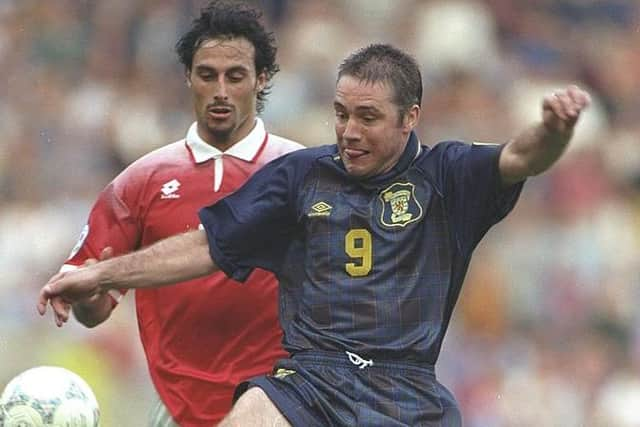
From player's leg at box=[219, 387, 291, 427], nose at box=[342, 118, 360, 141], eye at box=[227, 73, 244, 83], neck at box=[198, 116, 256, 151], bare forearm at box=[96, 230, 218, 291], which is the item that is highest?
nose at box=[342, 118, 360, 141]

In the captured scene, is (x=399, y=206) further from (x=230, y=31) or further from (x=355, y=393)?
(x=230, y=31)

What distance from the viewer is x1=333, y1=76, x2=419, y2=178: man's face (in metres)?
6.63

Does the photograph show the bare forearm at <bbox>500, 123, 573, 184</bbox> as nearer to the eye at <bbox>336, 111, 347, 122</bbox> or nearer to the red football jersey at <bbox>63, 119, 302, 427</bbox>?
the eye at <bbox>336, 111, 347, 122</bbox>

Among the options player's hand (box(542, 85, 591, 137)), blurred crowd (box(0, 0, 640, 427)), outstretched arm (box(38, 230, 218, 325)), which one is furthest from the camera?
blurred crowd (box(0, 0, 640, 427))

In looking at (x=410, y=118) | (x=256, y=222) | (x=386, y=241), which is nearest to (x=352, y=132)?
(x=410, y=118)

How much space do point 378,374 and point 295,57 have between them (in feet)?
24.9

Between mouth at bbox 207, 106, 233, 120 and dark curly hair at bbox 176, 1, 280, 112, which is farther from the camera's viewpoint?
dark curly hair at bbox 176, 1, 280, 112

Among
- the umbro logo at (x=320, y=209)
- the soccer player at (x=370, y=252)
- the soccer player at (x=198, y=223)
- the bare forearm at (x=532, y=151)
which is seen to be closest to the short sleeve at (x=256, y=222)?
the soccer player at (x=370, y=252)

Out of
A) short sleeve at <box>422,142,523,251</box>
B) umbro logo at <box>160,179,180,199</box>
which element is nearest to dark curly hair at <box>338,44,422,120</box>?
short sleeve at <box>422,142,523,251</box>

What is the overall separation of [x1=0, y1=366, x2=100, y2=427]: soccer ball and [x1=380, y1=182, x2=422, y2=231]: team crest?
1558 mm

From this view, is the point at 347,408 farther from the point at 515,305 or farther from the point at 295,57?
the point at 295,57

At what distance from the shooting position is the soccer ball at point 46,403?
7039mm

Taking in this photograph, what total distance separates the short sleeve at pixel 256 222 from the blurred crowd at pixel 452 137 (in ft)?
15.3

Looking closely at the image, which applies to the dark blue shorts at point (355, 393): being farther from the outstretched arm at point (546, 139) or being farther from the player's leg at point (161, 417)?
the player's leg at point (161, 417)
